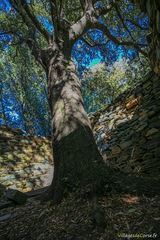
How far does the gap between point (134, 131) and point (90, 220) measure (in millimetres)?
5334

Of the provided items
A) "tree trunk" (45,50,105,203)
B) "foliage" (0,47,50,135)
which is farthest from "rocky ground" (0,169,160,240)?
"foliage" (0,47,50,135)

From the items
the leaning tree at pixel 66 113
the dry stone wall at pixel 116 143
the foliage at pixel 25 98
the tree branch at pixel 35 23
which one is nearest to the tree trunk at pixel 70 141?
the leaning tree at pixel 66 113

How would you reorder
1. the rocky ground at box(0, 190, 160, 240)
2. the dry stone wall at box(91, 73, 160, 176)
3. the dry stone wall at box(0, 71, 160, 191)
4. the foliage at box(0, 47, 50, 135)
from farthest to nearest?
the foliage at box(0, 47, 50, 135) → the dry stone wall at box(0, 71, 160, 191) → the dry stone wall at box(91, 73, 160, 176) → the rocky ground at box(0, 190, 160, 240)

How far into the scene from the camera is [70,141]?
16.7ft

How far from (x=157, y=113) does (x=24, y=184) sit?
4.09 meters

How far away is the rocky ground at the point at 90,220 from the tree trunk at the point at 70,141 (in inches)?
10.8

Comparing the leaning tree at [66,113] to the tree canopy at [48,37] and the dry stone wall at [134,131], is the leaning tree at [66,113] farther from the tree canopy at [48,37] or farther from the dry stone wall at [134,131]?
the dry stone wall at [134,131]

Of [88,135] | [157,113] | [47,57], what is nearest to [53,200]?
[88,135]

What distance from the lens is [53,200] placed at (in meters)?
4.66

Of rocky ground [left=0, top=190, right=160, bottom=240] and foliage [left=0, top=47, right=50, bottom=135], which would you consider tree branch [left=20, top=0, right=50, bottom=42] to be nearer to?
rocky ground [left=0, top=190, right=160, bottom=240]

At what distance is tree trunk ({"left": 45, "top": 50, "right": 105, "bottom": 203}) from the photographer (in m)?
4.62

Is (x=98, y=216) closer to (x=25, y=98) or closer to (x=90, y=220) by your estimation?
(x=90, y=220)

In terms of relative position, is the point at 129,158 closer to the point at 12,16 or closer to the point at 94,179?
the point at 94,179

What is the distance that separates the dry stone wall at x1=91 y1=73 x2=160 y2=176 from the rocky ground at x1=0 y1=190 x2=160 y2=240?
2.89 m
